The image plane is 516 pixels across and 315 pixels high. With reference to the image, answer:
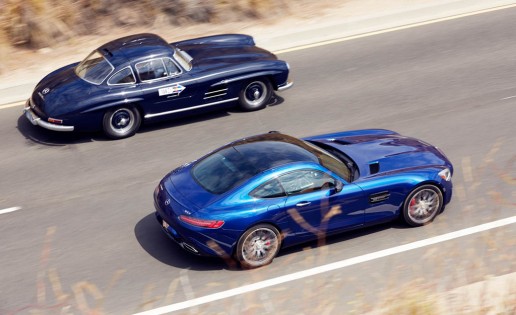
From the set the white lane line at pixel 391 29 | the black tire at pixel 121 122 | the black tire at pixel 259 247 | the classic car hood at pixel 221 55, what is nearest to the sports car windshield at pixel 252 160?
the black tire at pixel 259 247

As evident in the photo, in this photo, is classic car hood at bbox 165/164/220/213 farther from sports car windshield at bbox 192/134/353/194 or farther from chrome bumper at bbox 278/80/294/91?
chrome bumper at bbox 278/80/294/91

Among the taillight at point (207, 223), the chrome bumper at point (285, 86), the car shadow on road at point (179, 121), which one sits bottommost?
the car shadow on road at point (179, 121)

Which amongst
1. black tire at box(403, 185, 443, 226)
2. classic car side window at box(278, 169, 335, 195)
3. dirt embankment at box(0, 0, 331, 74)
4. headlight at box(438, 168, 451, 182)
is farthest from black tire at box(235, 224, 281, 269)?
dirt embankment at box(0, 0, 331, 74)

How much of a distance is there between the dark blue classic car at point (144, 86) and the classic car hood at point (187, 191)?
3334 millimetres

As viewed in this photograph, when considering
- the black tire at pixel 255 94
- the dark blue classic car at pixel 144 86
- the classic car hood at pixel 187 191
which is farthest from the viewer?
the black tire at pixel 255 94

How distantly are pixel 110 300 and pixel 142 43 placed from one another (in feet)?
20.3

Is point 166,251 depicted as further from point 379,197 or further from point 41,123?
point 41,123

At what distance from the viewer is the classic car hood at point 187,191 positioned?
9766mm

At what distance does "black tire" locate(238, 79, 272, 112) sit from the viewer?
47.7ft

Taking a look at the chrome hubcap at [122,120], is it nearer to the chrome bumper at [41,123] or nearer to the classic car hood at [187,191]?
the chrome bumper at [41,123]

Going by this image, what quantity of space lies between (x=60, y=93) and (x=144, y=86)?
1.42 metres

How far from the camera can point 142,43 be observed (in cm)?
1421


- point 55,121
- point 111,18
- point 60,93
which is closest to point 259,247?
point 55,121

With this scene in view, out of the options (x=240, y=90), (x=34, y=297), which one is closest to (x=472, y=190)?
(x=240, y=90)
